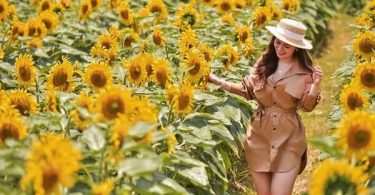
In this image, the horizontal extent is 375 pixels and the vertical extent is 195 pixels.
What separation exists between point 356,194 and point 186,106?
3.92 ft

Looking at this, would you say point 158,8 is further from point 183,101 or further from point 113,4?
point 183,101

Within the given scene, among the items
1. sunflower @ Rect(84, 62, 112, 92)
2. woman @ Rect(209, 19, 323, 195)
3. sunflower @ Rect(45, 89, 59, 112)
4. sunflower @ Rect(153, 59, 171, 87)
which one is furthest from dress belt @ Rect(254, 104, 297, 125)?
sunflower @ Rect(45, 89, 59, 112)

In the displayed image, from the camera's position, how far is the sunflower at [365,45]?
480cm

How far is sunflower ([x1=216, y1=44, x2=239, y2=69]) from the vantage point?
511 cm

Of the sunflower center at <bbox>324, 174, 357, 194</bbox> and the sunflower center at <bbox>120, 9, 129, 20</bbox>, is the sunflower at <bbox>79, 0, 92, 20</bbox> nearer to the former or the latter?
the sunflower center at <bbox>120, 9, 129, 20</bbox>

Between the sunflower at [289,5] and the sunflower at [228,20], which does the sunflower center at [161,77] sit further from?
the sunflower at [289,5]

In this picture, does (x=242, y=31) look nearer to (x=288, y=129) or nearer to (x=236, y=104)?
(x=236, y=104)

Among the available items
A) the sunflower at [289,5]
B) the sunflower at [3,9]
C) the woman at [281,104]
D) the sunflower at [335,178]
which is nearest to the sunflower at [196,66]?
the woman at [281,104]

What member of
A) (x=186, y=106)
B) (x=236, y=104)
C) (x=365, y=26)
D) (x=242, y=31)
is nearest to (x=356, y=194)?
(x=186, y=106)

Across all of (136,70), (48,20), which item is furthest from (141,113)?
(48,20)

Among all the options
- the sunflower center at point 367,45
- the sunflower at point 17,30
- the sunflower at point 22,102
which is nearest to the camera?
the sunflower at point 22,102

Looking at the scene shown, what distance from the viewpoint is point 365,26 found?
6062 millimetres

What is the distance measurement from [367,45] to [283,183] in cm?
125

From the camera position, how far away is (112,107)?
277 cm
